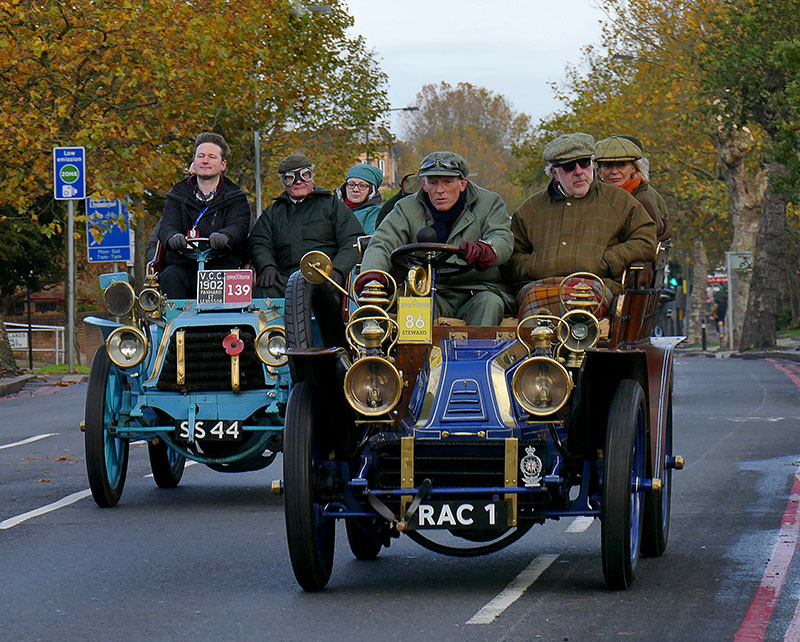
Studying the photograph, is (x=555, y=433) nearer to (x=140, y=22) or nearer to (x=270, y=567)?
(x=270, y=567)

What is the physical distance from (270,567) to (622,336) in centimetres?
214

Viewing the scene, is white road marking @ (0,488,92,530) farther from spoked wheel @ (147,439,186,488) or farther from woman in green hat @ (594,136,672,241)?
woman in green hat @ (594,136,672,241)

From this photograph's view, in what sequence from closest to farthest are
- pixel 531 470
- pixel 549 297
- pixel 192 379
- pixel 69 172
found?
1. pixel 531 470
2. pixel 549 297
3. pixel 192 379
4. pixel 69 172

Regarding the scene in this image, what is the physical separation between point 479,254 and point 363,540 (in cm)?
163

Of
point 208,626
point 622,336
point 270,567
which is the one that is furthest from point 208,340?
point 208,626

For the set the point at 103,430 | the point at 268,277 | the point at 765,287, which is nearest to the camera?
the point at 103,430

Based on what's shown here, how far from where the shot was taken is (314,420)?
7.68 metres

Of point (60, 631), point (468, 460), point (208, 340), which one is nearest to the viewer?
point (60, 631)

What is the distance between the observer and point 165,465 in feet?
41.3

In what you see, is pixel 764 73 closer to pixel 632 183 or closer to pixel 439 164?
pixel 632 183

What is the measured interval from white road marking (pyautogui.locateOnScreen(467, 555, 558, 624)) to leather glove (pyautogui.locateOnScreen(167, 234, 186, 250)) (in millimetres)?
4061

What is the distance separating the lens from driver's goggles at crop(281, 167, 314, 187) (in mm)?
12391

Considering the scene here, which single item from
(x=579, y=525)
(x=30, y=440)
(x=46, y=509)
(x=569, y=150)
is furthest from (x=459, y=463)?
(x=30, y=440)

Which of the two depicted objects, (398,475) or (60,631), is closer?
(60,631)
